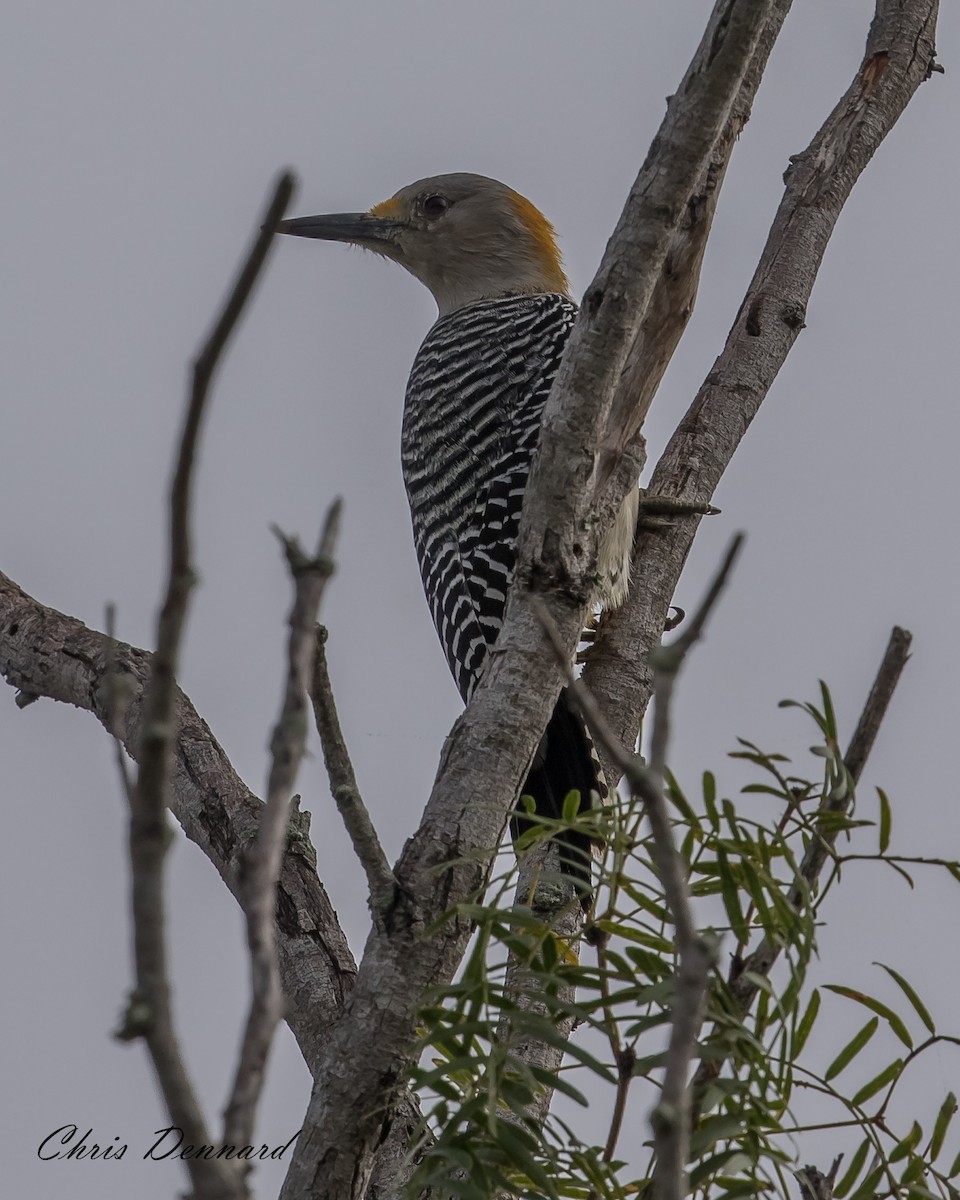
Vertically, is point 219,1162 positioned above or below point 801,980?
below

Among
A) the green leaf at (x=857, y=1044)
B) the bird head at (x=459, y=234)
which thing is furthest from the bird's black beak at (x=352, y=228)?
the green leaf at (x=857, y=1044)

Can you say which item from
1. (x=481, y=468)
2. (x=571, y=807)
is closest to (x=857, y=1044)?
(x=571, y=807)

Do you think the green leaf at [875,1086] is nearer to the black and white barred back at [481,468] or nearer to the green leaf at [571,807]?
the green leaf at [571,807]

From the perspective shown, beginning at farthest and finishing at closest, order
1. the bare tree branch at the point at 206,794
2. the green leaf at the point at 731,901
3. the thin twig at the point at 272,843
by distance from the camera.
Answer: the bare tree branch at the point at 206,794 < the green leaf at the point at 731,901 < the thin twig at the point at 272,843

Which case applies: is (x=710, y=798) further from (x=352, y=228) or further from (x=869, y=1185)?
(x=352, y=228)

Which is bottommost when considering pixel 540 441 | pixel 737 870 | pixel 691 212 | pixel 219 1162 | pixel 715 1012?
pixel 219 1162

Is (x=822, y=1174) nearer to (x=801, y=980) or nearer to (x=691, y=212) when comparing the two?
(x=801, y=980)

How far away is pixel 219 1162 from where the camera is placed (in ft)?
3.84

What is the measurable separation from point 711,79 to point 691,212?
0.89 metres

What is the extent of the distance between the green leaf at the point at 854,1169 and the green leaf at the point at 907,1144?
33mm

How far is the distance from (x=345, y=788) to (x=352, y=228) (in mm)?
4618

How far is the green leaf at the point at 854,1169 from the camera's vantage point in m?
1.89

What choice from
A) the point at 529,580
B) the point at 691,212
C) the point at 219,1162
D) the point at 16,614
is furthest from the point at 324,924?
the point at 219,1162

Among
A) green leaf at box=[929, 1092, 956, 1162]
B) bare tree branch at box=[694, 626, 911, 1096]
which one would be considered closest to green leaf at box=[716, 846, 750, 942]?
bare tree branch at box=[694, 626, 911, 1096]
